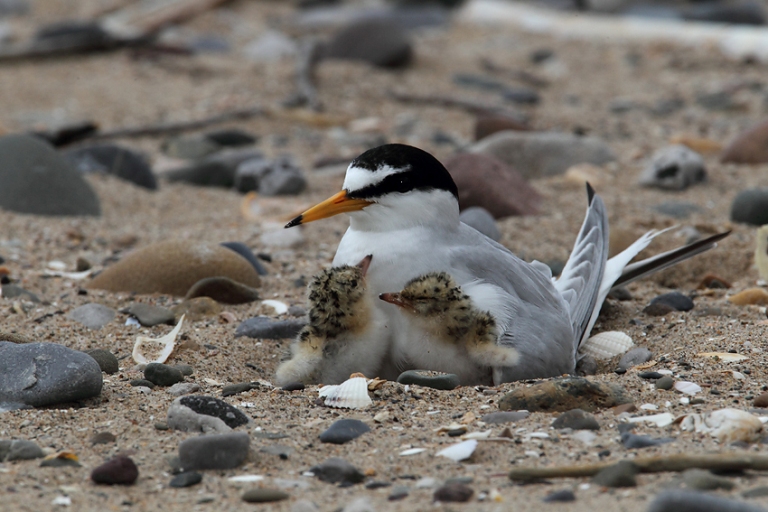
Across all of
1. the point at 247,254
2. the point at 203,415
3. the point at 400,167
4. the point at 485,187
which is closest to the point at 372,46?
the point at 485,187

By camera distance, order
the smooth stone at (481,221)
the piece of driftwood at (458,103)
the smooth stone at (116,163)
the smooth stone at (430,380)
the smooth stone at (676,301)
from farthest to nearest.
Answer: the piece of driftwood at (458,103)
the smooth stone at (116,163)
the smooth stone at (481,221)
the smooth stone at (676,301)
the smooth stone at (430,380)

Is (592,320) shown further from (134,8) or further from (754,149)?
(134,8)

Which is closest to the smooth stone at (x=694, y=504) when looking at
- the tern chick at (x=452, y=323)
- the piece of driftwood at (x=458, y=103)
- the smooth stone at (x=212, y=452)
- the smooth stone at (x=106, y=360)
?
the smooth stone at (x=212, y=452)

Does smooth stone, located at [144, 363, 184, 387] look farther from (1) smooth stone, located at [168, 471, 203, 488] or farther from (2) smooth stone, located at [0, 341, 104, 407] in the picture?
(1) smooth stone, located at [168, 471, 203, 488]

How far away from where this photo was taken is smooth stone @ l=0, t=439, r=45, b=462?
9.21 feet

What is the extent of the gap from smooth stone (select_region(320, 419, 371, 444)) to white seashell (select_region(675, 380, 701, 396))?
1.08 m

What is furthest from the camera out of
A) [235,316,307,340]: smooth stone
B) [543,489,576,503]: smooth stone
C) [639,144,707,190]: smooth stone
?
[639,144,707,190]: smooth stone

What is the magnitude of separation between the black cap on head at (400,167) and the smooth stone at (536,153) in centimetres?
351

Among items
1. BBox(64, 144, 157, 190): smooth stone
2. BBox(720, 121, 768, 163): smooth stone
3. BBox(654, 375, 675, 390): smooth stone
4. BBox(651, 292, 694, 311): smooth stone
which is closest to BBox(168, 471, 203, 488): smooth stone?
BBox(654, 375, 675, 390): smooth stone

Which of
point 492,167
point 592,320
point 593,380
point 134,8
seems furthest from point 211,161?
point 134,8

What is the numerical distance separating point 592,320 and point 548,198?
2.30 m

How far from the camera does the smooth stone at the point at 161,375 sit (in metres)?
3.58

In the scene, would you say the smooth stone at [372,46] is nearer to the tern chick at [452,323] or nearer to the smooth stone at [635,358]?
the smooth stone at [635,358]

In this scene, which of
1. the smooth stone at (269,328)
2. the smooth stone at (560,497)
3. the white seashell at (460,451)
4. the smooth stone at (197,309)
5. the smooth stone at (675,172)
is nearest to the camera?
the smooth stone at (560,497)
